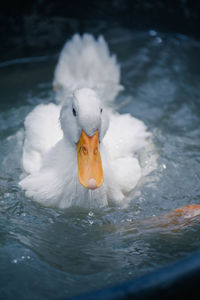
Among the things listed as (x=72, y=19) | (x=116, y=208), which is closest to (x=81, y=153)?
(x=116, y=208)

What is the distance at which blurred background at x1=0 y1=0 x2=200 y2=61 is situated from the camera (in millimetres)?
4383

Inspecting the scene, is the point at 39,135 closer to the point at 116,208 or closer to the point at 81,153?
the point at 81,153

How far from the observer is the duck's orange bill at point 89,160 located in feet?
7.97

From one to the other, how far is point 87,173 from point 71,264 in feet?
1.85

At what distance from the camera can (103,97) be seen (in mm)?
3955

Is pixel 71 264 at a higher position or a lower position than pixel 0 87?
lower

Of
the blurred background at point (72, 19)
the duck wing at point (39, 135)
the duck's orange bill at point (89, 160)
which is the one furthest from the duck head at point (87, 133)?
the blurred background at point (72, 19)

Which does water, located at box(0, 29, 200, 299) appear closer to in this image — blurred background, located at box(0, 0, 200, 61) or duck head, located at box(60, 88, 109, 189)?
blurred background, located at box(0, 0, 200, 61)

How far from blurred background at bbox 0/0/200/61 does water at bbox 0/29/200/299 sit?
14cm

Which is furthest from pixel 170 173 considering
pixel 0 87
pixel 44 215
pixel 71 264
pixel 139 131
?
pixel 0 87

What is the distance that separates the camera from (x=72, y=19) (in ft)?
15.2

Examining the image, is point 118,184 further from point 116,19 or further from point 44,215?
point 116,19

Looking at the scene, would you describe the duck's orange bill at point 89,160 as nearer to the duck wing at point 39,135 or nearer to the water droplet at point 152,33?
the duck wing at point 39,135

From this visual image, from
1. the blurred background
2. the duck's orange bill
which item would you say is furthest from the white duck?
the blurred background
